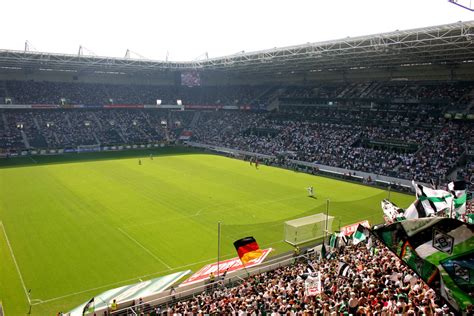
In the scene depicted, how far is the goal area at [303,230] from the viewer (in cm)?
2417

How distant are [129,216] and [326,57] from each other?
34.1 metres

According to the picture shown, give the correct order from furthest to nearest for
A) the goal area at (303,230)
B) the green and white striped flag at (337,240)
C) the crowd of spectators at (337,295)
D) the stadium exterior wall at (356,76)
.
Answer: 1. the stadium exterior wall at (356,76)
2. the goal area at (303,230)
3. the green and white striped flag at (337,240)
4. the crowd of spectators at (337,295)

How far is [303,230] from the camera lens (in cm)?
Result: 2441

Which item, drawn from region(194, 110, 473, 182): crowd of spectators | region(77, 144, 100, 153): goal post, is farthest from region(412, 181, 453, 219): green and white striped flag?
region(77, 144, 100, 153): goal post

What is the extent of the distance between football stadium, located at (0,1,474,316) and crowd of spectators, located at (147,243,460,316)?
9 centimetres

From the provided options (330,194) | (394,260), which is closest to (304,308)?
(394,260)

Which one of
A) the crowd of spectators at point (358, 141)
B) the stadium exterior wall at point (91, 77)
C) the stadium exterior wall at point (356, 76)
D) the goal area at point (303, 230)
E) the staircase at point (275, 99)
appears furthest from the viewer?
the staircase at point (275, 99)

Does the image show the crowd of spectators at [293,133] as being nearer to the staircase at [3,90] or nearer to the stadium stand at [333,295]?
the staircase at [3,90]

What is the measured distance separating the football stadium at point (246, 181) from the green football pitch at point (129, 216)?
0.48 ft

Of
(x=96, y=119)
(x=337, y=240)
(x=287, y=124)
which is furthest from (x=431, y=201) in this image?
Result: (x=96, y=119)

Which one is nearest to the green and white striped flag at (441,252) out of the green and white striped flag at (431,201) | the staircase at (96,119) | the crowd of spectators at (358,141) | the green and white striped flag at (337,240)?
the green and white striped flag at (431,201)

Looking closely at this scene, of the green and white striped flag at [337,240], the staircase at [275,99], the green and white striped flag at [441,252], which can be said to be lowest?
the green and white striped flag at [337,240]

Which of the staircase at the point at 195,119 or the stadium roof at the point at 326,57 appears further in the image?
the staircase at the point at 195,119

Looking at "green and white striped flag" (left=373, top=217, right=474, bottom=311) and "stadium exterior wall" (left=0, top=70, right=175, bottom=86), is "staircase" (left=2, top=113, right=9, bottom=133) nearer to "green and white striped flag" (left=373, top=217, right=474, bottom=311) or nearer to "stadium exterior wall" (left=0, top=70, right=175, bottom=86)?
"stadium exterior wall" (left=0, top=70, right=175, bottom=86)
